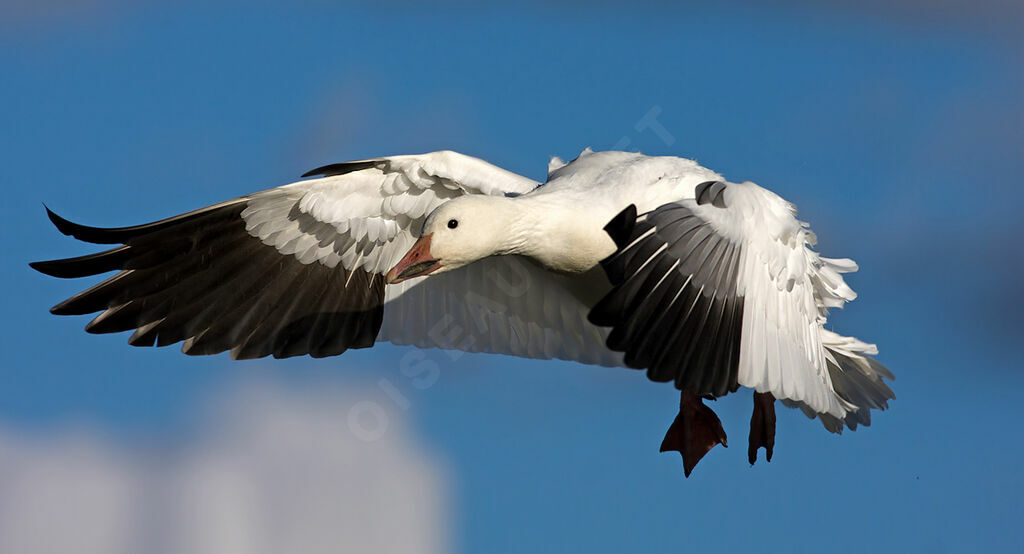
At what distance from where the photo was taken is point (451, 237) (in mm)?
7410

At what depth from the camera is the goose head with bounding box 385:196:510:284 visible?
292 inches

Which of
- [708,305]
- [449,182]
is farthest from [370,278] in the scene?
[708,305]

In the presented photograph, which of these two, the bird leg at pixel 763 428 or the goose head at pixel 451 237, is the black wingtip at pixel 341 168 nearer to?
the goose head at pixel 451 237

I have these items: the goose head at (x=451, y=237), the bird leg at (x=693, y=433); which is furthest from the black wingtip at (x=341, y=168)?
the bird leg at (x=693, y=433)

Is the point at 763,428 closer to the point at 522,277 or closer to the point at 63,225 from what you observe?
the point at 522,277

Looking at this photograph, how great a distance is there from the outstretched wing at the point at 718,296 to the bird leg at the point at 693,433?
6.64 feet

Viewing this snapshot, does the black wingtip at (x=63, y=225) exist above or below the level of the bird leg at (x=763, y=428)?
above

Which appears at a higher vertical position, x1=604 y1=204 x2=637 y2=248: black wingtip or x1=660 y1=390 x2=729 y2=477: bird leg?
x1=604 y1=204 x2=637 y2=248: black wingtip

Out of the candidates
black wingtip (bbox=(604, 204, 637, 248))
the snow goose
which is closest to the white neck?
the snow goose

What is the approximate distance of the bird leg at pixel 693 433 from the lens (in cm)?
969

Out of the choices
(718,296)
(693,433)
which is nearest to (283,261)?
(693,433)

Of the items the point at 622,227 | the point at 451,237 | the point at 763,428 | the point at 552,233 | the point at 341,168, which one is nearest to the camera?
the point at 622,227

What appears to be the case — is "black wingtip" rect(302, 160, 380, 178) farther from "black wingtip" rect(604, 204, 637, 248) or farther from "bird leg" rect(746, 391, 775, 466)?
"bird leg" rect(746, 391, 775, 466)

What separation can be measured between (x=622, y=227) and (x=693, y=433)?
337 centimetres
